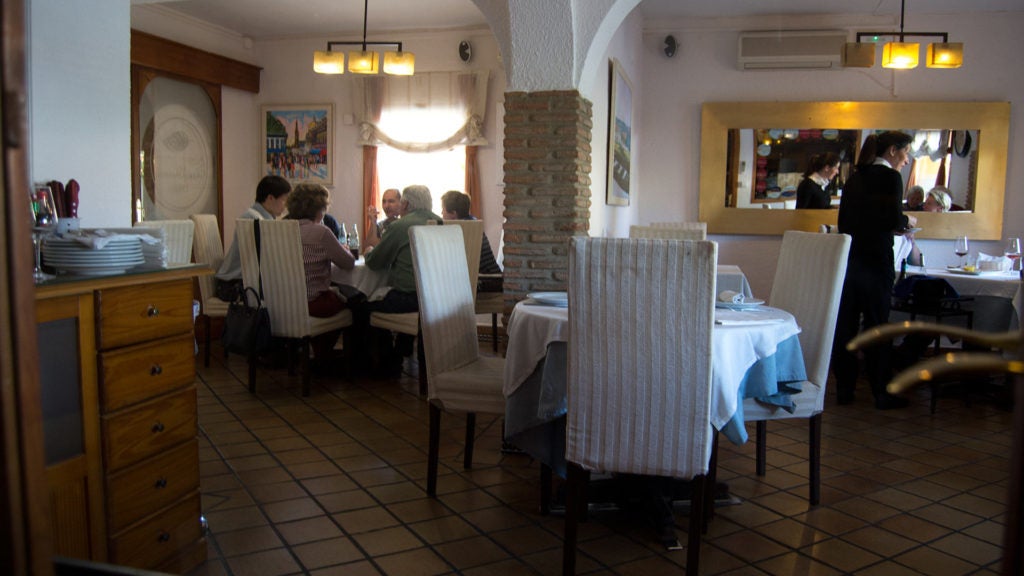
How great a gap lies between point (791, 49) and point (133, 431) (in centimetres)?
658

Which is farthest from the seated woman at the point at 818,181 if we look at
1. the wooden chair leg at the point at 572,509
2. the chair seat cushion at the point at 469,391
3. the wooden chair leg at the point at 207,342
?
the wooden chair leg at the point at 572,509

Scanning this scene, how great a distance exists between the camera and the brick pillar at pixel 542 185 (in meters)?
4.31

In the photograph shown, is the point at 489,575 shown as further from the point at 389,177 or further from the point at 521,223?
the point at 389,177

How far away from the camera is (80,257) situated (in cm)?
216

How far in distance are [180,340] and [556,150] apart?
2494mm

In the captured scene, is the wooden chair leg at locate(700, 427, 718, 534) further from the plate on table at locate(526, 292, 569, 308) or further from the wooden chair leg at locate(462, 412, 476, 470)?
the wooden chair leg at locate(462, 412, 476, 470)

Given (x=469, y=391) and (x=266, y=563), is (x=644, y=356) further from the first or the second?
(x=266, y=563)

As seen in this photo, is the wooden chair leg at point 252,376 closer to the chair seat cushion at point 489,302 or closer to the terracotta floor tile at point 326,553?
the chair seat cushion at point 489,302

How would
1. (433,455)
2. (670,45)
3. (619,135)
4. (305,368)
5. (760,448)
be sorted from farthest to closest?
(670,45) → (619,135) → (305,368) → (760,448) → (433,455)

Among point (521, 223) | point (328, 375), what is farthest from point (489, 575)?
point (328, 375)

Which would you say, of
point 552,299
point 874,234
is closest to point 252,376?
point 552,299

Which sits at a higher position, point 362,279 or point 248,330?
point 362,279

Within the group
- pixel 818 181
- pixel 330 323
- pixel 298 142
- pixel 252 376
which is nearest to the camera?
pixel 252 376

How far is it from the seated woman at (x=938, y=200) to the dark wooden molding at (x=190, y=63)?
21.8ft
